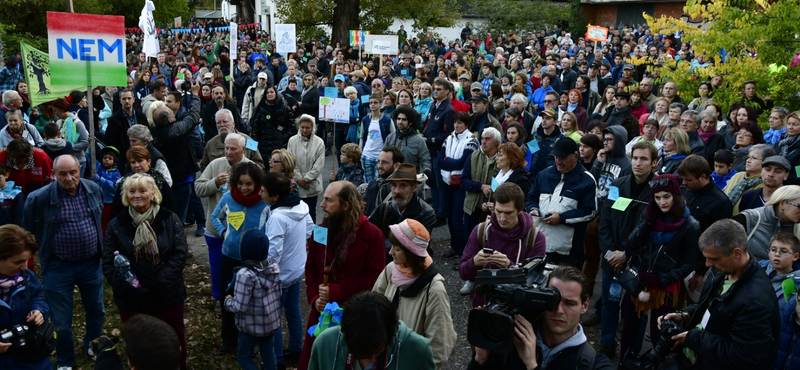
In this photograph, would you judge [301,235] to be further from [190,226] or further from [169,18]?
[169,18]

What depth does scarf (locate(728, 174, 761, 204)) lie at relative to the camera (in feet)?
18.7

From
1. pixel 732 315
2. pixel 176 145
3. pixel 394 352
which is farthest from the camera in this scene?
pixel 176 145

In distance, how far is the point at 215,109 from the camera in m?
9.58

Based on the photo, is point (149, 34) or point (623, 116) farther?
point (149, 34)

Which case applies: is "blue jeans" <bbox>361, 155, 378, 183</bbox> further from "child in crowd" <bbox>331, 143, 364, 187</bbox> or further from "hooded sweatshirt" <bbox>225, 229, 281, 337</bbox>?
"hooded sweatshirt" <bbox>225, 229, 281, 337</bbox>

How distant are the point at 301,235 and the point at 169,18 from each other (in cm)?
4920

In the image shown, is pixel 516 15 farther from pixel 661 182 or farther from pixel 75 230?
pixel 75 230

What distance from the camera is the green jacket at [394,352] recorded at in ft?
9.48

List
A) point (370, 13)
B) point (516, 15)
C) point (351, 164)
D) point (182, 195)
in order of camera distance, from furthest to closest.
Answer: point (516, 15), point (370, 13), point (182, 195), point (351, 164)

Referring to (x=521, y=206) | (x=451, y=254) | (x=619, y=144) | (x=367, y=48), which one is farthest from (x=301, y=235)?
(x=367, y=48)

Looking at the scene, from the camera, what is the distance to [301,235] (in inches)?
197

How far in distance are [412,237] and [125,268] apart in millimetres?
2296

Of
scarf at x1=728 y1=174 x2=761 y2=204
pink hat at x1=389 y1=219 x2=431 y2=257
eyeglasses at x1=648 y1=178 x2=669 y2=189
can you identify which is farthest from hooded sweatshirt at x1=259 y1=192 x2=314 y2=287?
scarf at x1=728 y1=174 x2=761 y2=204

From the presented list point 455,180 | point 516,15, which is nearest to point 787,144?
point 455,180
